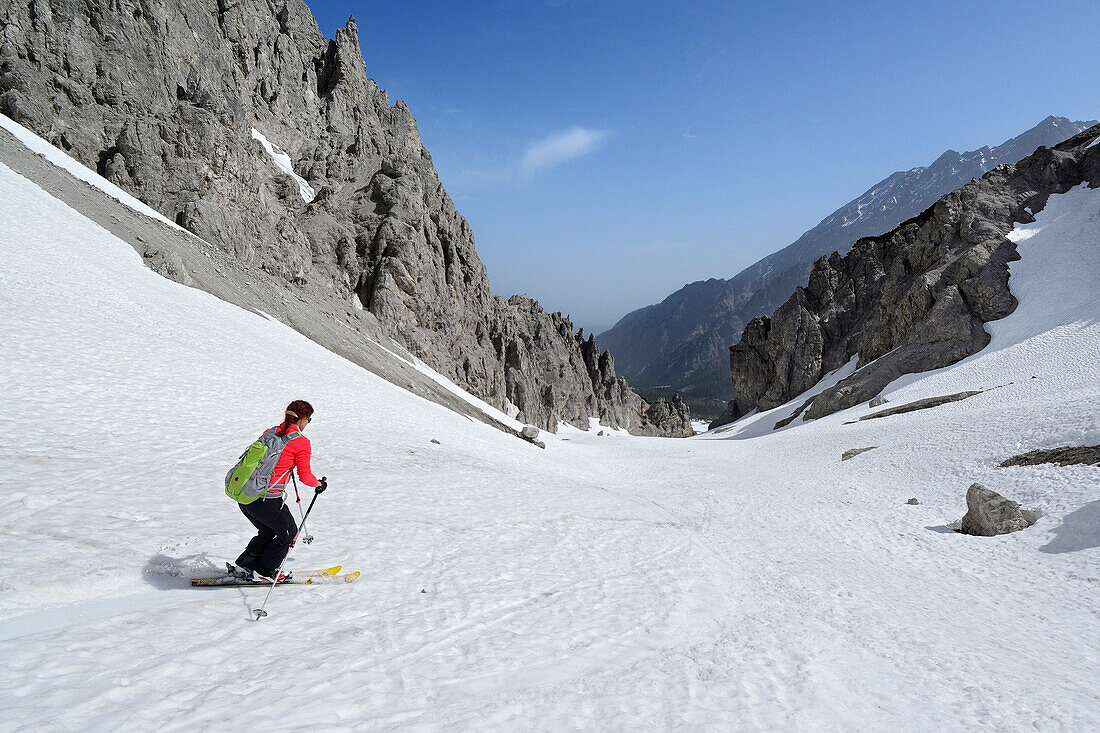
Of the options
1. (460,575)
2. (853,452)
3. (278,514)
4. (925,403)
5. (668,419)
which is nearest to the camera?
(278,514)

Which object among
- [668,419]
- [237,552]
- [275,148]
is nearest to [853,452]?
[237,552]

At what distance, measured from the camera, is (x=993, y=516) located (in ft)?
46.0

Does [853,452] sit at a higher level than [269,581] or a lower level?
lower

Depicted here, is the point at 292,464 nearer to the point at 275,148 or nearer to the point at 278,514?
the point at 278,514

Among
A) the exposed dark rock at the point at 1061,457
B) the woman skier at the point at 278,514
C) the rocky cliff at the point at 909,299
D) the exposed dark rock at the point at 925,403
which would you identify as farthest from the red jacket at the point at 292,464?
the rocky cliff at the point at 909,299

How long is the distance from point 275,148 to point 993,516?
73.6 m

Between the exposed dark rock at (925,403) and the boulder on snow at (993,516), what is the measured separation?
23.9 meters

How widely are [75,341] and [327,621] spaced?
1521cm

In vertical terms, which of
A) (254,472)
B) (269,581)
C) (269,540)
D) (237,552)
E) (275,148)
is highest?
(275,148)

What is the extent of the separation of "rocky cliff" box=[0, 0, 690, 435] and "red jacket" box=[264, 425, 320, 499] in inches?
1696

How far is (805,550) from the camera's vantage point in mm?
13602

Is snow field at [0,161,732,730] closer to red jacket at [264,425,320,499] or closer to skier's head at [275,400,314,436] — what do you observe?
red jacket at [264,425,320,499]

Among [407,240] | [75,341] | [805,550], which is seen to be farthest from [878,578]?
[407,240]

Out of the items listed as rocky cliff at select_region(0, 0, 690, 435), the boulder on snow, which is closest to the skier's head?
the boulder on snow
